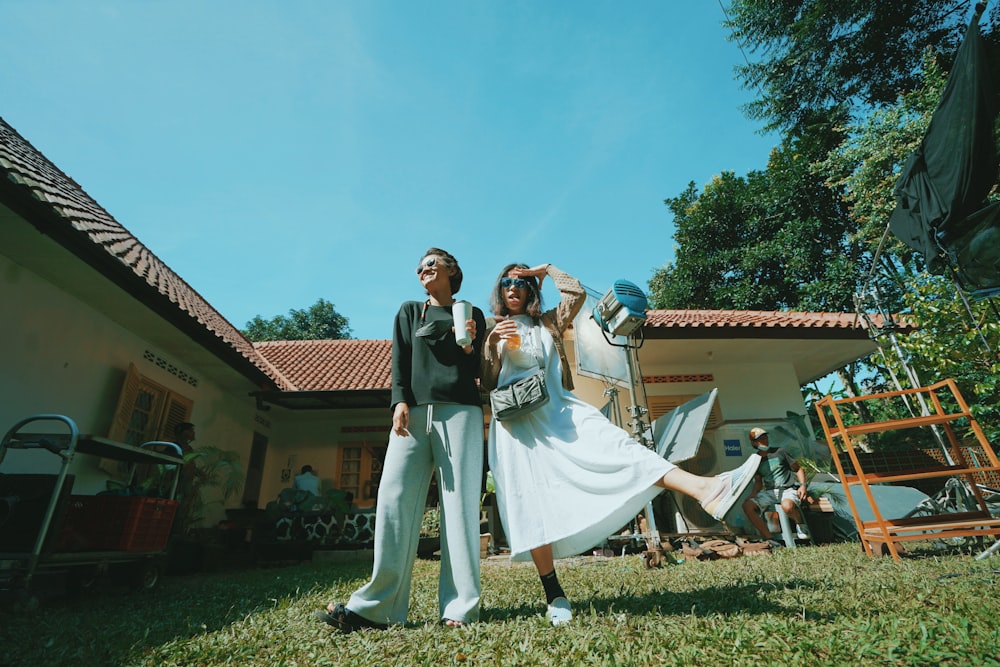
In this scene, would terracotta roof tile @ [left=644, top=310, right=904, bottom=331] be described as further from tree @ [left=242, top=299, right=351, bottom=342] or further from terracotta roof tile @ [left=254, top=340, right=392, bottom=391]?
tree @ [left=242, top=299, right=351, bottom=342]

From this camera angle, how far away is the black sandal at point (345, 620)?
2049mm

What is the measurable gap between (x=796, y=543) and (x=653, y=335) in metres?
3.81

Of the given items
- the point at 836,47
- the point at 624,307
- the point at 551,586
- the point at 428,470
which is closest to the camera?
the point at 551,586

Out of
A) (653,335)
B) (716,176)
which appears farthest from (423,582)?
(716,176)

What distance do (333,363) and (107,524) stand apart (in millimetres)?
8376

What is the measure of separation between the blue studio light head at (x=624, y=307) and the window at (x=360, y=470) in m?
7.51

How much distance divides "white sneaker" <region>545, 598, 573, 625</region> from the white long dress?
0.62 ft

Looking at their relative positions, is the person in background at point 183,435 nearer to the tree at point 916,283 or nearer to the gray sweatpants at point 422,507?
the gray sweatpants at point 422,507

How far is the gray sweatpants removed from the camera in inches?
81.8

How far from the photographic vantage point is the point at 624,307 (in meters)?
5.35

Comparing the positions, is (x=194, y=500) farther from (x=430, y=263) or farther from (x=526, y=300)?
(x=526, y=300)

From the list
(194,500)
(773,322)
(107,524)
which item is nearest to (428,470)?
(107,524)

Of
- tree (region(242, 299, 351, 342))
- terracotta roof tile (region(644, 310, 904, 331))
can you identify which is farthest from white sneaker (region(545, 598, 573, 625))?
tree (region(242, 299, 351, 342))

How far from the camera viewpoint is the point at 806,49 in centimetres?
1478
